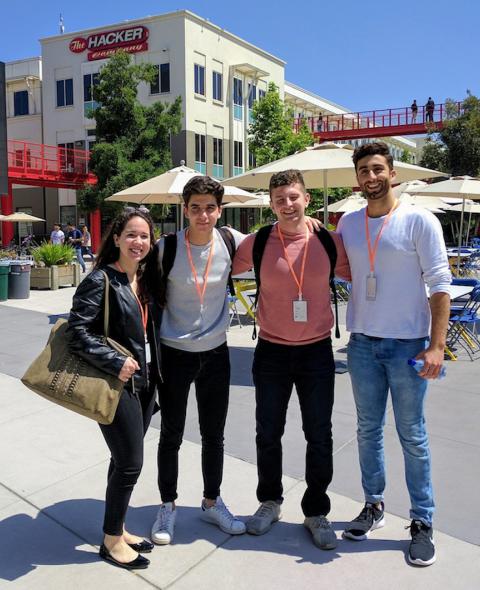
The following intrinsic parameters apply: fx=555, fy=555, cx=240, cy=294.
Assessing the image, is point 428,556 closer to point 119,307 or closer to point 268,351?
point 268,351

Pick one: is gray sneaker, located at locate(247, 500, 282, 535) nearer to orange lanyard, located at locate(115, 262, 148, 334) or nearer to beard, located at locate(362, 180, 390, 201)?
orange lanyard, located at locate(115, 262, 148, 334)

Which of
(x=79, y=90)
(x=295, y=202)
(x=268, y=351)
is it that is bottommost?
(x=268, y=351)

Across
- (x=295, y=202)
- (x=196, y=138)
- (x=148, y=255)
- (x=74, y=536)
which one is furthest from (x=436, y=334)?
(x=196, y=138)

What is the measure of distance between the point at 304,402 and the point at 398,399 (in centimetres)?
49

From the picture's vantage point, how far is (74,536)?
2.98 meters

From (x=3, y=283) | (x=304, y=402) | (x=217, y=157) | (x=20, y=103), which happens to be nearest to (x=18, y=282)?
(x=3, y=283)

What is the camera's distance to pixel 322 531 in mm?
2883

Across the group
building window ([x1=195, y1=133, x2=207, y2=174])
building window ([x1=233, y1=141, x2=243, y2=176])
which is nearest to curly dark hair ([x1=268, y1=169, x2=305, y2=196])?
building window ([x1=195, y1=133, x2=207, y2=174])

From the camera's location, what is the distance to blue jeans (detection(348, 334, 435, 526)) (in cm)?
274

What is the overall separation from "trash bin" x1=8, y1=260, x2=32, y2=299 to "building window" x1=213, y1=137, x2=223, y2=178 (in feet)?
74.9

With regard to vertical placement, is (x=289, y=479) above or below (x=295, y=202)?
below

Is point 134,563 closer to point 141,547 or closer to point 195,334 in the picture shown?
point 141,547

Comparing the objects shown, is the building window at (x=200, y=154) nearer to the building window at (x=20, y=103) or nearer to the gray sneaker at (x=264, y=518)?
the building window at (x=20, y=103)

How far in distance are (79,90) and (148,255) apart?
33.6m
